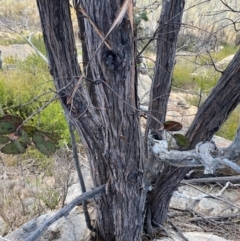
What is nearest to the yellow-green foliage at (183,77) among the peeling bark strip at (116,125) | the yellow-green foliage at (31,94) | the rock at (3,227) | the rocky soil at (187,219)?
the yellow-green foliage at (31,94)

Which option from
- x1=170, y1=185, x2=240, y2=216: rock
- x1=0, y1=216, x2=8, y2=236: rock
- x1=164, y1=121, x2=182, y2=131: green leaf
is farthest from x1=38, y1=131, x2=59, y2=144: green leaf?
x1=0, y1=216, x2=8, y2=236: rock

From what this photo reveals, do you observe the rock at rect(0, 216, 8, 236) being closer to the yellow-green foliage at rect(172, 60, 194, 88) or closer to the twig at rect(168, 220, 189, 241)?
the twig at rect(168, 220, 189, 241)

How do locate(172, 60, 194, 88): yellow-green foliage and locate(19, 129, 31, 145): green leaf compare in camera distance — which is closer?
locate(19, 129, 31, 145): green leaf

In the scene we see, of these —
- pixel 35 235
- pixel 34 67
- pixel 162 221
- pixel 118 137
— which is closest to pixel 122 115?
pixel 118 137

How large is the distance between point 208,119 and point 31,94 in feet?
6.91

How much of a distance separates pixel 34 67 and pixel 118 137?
10.9ft

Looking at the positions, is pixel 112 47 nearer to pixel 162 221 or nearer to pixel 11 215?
pixel 162 221

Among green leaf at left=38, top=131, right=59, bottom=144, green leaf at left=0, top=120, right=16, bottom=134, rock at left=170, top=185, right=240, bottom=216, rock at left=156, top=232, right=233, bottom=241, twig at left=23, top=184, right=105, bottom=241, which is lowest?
rock at left=170, top=185, right=240, bottom=216

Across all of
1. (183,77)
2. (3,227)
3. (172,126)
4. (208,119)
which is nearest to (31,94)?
(3,227)

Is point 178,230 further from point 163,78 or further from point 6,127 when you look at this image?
point 6,127

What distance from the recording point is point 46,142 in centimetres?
62

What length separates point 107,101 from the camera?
664 millimetres

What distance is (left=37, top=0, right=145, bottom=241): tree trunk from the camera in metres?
0.54

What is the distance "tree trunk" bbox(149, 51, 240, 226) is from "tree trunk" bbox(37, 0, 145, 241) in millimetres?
181
